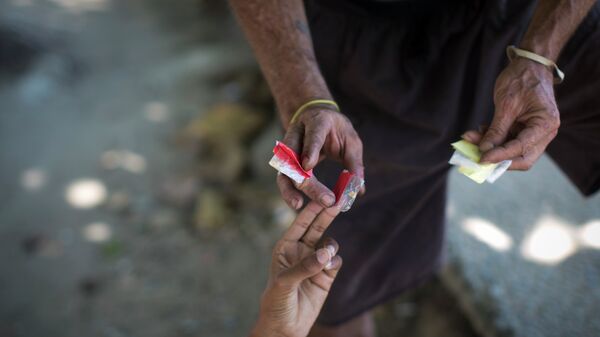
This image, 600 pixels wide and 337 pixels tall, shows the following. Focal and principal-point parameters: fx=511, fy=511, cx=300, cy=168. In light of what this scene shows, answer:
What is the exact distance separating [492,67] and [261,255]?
1810mm

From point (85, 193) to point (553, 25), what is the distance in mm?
2986

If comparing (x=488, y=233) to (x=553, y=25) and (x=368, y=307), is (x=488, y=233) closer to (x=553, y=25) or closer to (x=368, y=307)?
(x=368, y=307)

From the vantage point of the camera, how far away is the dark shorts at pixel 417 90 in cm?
140

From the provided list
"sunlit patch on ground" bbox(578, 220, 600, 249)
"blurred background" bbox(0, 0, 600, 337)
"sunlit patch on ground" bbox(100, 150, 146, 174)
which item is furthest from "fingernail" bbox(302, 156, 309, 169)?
"sunlit patch on ground" bbox(100, 150, 146, 174)

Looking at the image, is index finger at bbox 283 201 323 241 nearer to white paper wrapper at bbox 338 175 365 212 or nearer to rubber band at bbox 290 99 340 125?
white paper wrapper at bbox 338 175 365 212

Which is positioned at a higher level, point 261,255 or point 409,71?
point 409,71

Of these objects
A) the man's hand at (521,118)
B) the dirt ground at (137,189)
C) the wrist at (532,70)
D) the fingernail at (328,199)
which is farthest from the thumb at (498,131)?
the dirt ground at (137,189)

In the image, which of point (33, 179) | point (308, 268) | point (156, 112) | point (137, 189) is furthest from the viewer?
point (156, 112)

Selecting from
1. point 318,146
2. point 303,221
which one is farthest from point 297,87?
point 303,221

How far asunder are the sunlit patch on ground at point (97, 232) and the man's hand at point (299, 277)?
2.08 meters

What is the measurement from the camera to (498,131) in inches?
48.3

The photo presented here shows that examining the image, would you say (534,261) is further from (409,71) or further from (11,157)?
(11,157)

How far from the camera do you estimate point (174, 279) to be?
9.21 ft

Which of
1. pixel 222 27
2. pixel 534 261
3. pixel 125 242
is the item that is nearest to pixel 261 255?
pixel 125 242
